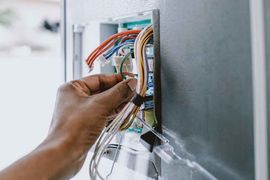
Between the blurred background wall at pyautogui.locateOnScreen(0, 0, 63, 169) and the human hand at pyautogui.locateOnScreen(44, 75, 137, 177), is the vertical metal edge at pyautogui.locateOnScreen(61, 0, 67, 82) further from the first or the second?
the human hand at pyautogui.locateOnScreen(44, 75, 137, 177)

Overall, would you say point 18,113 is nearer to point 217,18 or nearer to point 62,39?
point 62,39

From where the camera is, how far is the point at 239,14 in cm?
39

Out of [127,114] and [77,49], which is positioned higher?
[77,49]

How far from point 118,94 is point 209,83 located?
0.18 m

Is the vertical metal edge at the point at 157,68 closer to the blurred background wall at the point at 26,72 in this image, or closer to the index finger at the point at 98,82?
the index finger at the point at 98,82

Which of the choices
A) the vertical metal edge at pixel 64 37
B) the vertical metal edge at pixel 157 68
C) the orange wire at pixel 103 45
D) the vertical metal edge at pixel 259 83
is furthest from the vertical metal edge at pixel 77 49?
the vertical metal edge at pixel 259 83

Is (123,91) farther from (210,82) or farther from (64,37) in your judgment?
(64,37)

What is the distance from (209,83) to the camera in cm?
47

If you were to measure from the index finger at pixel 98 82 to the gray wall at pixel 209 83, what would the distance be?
114mm

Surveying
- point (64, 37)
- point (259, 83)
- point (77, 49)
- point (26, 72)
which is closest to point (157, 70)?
point (259, 83)

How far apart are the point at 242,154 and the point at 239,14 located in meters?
0.19

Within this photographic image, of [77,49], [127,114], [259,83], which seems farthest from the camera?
[77,49]

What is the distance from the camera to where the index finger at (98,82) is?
2.04 ft

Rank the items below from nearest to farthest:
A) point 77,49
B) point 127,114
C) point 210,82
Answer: point 210,82 → point 127,114 → point 77,49
